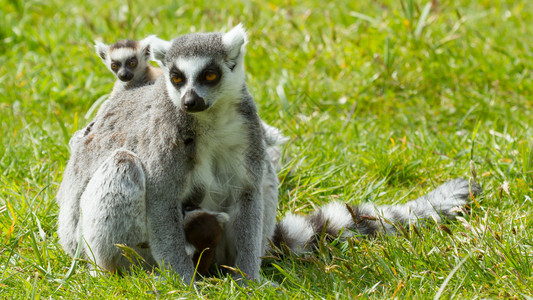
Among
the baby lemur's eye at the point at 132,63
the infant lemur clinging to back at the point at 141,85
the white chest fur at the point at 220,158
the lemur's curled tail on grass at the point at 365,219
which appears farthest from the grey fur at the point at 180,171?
the baby lemur's eye at the point at 132,63

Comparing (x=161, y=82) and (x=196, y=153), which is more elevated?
(x=161, y=82)

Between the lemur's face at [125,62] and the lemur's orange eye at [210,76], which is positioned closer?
the lemur's orange eye at [210,76]

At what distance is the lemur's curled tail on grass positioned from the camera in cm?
447

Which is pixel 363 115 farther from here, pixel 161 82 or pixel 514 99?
pixel 161 82

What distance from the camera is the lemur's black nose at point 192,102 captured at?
3705 mm

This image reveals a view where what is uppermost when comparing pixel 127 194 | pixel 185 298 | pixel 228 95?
pixel 228 95

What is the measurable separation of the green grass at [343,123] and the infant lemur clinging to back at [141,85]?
31 cm

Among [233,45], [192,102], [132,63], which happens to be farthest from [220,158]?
[132,63]

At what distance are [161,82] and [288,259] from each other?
61.0 inches

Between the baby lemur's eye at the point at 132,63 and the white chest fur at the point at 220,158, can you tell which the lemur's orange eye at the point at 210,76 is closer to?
the white chest fur at the point at 220,158

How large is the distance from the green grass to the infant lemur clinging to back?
1.01 ft

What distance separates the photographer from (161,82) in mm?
4348

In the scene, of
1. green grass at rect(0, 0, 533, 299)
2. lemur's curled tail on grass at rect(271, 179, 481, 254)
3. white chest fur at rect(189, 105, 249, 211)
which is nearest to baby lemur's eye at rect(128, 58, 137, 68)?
green grass at rect(0, 0, 533, 299)

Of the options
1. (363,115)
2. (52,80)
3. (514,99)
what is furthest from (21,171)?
(514,99)
